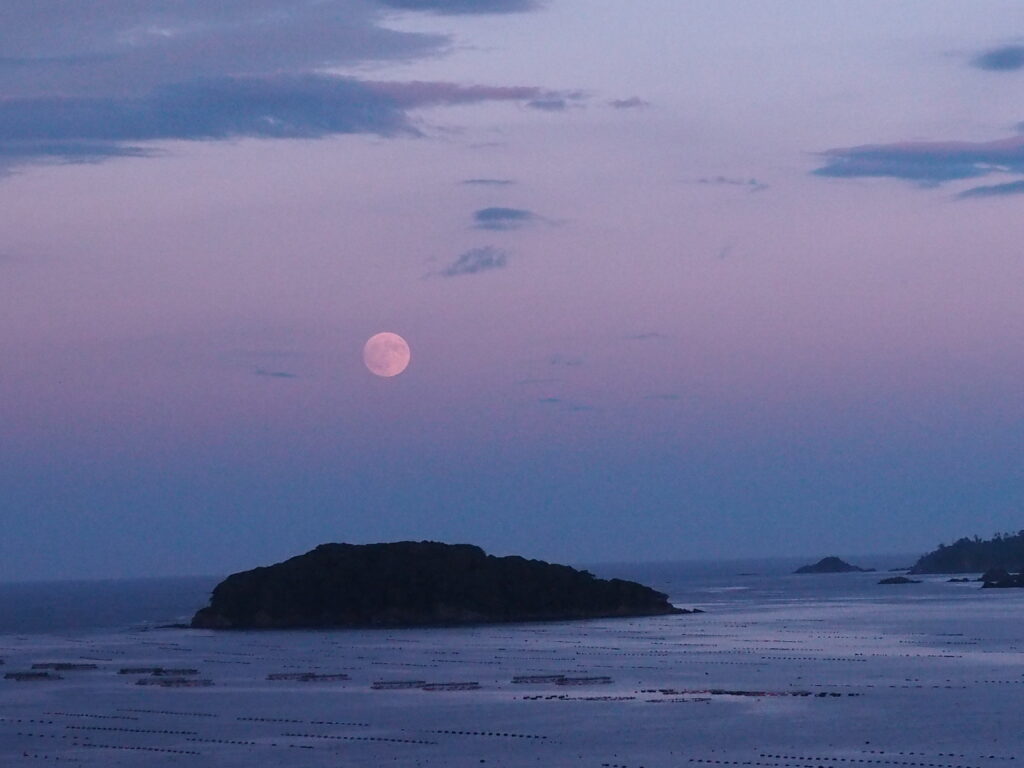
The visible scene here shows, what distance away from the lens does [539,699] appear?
2263 inches

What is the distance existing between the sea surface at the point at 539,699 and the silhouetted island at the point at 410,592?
771 inches

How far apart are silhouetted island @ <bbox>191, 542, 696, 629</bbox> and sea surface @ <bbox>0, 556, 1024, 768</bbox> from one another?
19581 mm

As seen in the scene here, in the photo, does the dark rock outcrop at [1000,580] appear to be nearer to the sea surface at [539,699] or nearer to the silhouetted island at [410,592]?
the silhouetted island at [410,592]

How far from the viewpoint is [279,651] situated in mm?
90312

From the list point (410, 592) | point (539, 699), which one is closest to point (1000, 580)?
point (410, 592)

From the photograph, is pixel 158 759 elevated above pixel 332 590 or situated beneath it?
situated beneath

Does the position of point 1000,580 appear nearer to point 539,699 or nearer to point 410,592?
point 410,592

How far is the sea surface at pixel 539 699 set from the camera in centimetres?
4438

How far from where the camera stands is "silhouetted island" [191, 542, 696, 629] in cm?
12556

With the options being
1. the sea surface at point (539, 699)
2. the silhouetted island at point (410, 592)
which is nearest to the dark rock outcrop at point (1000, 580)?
the silhouetted island at point (410, 592)

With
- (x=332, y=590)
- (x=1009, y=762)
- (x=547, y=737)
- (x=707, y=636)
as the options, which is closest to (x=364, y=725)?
(x=547, y=737)

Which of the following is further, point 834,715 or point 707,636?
point 707,636

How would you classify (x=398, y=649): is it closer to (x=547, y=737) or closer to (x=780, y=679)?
(x=780, y=679)

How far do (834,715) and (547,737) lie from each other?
10341 millimetres
